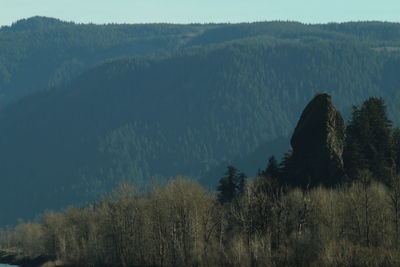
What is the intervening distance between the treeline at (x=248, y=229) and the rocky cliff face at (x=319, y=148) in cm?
394

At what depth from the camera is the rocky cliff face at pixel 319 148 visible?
12812cm

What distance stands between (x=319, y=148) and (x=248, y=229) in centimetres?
2524

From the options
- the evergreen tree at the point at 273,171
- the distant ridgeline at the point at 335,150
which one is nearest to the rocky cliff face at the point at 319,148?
the distant ridgeline at the point at 335,150

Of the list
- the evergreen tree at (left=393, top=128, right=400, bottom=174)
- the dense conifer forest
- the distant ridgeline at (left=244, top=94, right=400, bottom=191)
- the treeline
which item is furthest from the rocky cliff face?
the evergreen tree at (left=393, top=128, right=400, bottom=174)

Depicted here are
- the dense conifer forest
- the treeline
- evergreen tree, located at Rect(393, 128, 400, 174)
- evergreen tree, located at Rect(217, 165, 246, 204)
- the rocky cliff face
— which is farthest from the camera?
evergreen tree, located at Rect(217, 165, 246, 204)

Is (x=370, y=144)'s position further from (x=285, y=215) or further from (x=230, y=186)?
(x=285, y=215)

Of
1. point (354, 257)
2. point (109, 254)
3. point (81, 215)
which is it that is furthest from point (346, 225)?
point (81, 215)

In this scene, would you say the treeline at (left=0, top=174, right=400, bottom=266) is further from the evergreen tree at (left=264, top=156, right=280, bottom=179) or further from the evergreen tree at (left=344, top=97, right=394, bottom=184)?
the evergreen tree at (left=264, top=156, right=280, bottom=179)

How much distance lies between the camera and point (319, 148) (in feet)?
423

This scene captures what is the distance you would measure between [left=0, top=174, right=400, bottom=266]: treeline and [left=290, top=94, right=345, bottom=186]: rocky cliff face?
3936 millimetres

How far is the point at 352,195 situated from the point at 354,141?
87.2ft

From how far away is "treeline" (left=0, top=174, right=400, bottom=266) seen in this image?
9531 cm

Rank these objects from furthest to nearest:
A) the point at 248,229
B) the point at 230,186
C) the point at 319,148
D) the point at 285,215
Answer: the point at 230,186
the point at 319,148
the point at 248,229
the point at 285,215

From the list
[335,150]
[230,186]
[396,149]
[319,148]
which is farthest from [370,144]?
[230,186]
